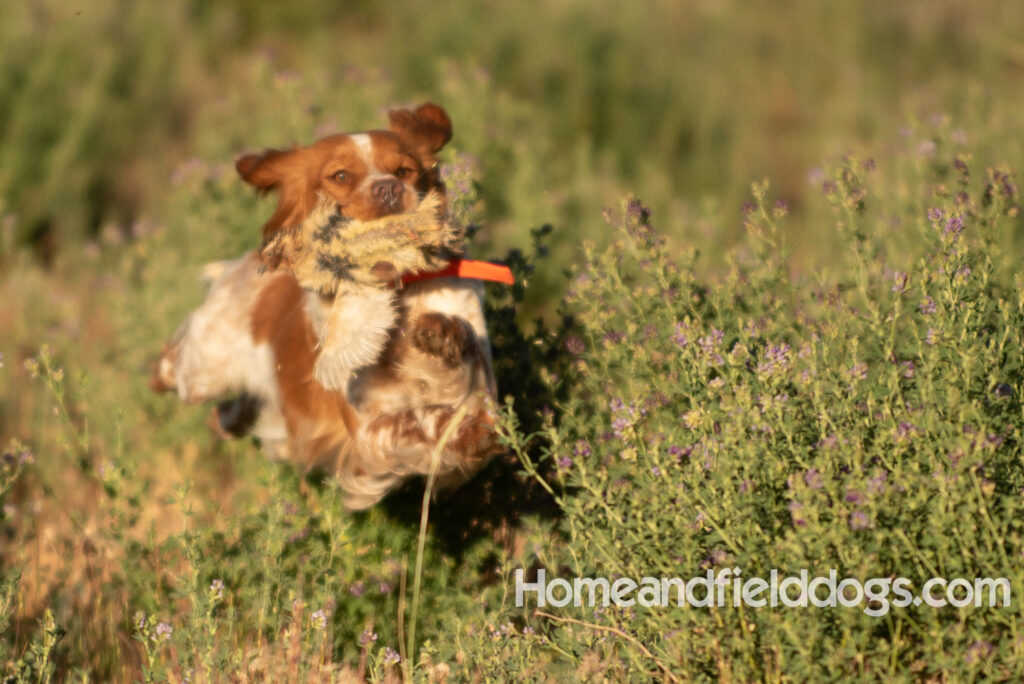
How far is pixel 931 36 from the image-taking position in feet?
36.2

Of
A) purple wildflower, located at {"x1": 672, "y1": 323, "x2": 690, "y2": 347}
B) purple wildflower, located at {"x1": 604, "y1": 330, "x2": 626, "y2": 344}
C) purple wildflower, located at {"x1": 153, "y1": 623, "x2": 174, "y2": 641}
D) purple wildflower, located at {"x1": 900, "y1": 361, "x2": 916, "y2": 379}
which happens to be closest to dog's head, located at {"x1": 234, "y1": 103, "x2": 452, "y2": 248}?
purple wildflower, located at {"x1": 604, "y1": 330, "x2": 626, "y2": 344}

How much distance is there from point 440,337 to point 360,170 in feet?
2.49

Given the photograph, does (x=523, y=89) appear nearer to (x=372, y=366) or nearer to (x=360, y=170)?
(x=360, y=170)

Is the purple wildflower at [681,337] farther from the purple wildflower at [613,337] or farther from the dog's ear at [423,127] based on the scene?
the dog's ear at [423,127]

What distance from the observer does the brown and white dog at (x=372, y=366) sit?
11.5 feet

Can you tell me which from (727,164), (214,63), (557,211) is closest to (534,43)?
(727,164)

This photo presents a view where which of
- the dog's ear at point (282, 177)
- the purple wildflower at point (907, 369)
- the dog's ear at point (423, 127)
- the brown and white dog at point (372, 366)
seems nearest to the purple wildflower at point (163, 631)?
the brown and white dog at point (372, 366)

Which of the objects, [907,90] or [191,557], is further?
[907,90]

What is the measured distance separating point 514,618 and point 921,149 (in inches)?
85.1

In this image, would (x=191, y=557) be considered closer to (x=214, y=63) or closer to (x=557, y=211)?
(x=557, y=211)

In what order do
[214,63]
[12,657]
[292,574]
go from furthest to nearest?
1. [214,63]
2. [292,574]
3. [12,657]

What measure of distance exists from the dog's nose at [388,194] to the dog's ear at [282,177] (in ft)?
1.13

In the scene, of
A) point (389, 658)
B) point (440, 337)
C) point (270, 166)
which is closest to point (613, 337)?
point (440, 337)

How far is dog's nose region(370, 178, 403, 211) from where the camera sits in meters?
3.68
